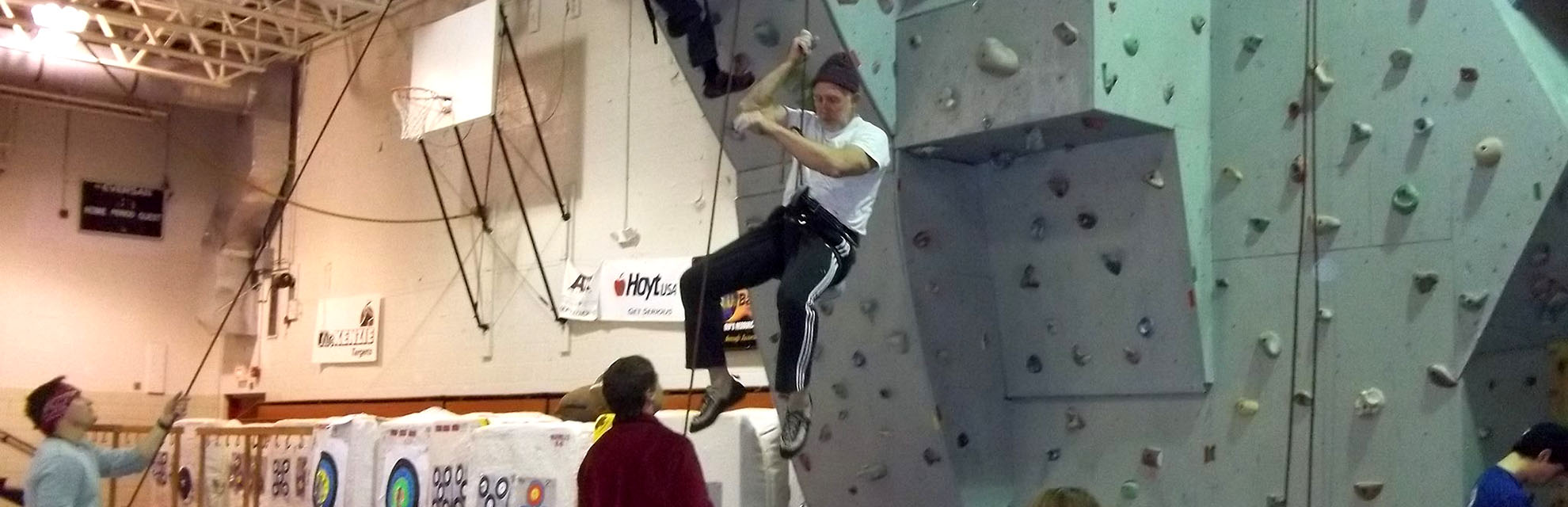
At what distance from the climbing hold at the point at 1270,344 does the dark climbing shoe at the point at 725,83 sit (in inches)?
64.8

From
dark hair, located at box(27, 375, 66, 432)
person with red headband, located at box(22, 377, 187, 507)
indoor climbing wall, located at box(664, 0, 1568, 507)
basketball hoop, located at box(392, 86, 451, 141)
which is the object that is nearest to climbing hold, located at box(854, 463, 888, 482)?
indoor climbing wall, located at box(664, 0, 1568, 507)

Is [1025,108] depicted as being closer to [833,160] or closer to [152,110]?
[833,160]

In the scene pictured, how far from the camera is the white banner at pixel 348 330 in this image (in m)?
8.48

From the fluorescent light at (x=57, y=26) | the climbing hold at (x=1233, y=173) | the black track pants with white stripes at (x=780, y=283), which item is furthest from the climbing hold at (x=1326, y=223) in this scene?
the fluorescent light at (x=57, y=26)

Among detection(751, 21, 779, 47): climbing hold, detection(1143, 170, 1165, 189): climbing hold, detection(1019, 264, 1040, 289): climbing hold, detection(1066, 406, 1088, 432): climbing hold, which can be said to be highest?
detection(751, 21, 779, 47): climbing hold

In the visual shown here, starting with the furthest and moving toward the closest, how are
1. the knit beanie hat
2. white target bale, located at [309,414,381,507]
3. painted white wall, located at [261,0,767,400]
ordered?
painted white wall, located at [261,0,767,400]
white target bale, located at [309,414,381,507]
the knit beanie hat

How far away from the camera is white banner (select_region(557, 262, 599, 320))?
6656 mm

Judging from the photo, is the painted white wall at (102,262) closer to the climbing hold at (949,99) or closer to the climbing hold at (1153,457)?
the climbing hold at (949,99)

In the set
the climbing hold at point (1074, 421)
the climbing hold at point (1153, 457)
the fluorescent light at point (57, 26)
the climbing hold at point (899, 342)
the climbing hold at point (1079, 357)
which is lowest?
the climbing hold at point (1153, 457)

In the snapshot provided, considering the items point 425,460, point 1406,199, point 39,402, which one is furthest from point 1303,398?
point 39,402

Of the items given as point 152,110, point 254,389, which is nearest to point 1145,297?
point 254,389

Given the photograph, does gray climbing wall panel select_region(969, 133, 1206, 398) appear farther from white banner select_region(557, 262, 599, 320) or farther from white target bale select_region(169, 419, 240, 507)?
white target bale select_region(169, 419, 240, 507)

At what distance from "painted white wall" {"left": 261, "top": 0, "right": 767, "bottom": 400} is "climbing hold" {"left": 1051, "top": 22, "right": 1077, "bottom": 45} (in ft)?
8.18

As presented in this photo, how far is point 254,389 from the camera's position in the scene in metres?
9.76
